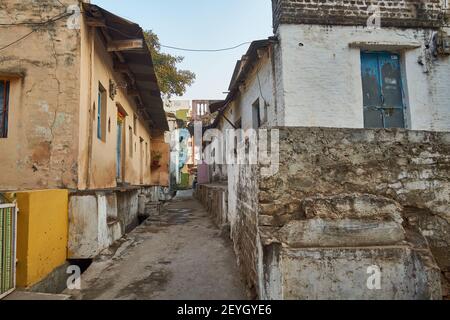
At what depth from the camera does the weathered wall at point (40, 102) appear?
186 inches

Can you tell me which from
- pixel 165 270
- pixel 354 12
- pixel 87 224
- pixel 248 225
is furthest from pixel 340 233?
pixel 354 12

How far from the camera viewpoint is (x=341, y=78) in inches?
257

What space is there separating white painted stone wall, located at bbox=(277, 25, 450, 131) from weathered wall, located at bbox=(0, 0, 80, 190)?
13.5 feet

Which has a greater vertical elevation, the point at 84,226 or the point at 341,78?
the point at 341,78

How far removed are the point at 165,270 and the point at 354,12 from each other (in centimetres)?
669

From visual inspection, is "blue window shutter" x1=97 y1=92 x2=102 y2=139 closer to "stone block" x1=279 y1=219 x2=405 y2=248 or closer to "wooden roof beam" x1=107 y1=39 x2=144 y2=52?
"wooden roof beam" x1=107 y1=39 x2=144 y2=52

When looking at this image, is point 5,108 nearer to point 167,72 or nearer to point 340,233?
point 340,233

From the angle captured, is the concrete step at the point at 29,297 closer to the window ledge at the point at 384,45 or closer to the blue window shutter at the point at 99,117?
the blue window shutter at the point at 99,117

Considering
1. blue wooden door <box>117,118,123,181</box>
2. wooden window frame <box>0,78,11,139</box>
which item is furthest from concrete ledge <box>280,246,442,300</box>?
blue wooden door <box>117,118,123,181</box>

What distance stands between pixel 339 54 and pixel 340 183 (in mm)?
4597

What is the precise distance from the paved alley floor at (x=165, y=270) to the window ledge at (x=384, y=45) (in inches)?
204

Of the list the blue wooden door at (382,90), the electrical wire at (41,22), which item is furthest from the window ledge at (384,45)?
the electrical wire at (41,22)

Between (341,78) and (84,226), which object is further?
→ (341,78)
